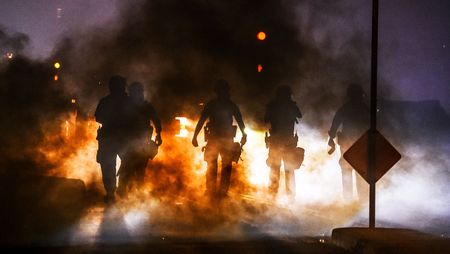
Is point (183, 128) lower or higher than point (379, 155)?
higher

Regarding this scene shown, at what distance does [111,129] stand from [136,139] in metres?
0.40

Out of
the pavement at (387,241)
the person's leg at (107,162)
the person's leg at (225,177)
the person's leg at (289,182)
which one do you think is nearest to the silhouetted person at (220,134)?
the person's leg at (225,177)

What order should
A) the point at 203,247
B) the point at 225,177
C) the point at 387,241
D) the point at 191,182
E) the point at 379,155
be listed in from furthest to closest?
1. the point at 191,182
2. the point at 225,177
3. the point at 379,155
4. the point at 203,247
5. the point at 387,241

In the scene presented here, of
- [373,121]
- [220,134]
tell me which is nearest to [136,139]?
[220,134]

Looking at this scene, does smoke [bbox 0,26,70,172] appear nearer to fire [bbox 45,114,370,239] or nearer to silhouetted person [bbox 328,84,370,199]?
fire [bbox 45,114,370,239]

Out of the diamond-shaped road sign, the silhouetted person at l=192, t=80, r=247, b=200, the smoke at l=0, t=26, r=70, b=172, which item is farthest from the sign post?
the smoke at l=0, t=26, r=70, b=172

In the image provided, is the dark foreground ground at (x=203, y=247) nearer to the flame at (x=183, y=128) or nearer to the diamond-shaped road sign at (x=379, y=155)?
the diamond-shaped road sign at (x=379, y=155)

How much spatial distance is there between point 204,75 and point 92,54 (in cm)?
594

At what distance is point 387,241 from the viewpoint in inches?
225

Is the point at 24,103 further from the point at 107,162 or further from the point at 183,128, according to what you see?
the point at 107,162

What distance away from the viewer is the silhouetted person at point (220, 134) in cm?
952

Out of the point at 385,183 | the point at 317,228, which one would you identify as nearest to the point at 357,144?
the point at 317,228

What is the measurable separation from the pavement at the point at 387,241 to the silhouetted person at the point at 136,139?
12.8 ft

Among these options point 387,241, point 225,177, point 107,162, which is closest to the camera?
point 387,241
